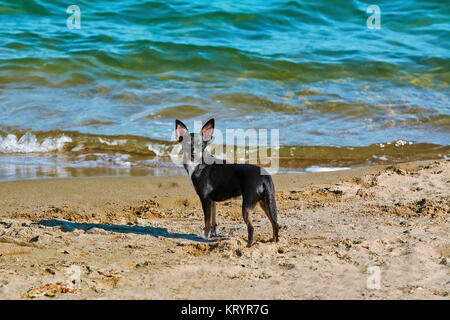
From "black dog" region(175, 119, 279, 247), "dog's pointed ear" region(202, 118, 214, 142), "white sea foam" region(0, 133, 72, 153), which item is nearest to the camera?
"black dog" region(175, 119, 279, 247)

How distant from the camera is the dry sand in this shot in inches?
150

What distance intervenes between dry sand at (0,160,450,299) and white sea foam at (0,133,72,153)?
84.9 inches

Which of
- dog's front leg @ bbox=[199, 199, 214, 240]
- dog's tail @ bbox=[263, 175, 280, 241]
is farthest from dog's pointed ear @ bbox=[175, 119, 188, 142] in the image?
dog's tail @ bbox=[263, 175, 280, 241]

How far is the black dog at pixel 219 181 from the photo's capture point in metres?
4.77

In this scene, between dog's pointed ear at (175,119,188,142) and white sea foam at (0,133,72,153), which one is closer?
dog's pointed ear at (175,119,188,142)

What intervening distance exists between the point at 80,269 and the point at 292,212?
2.61m

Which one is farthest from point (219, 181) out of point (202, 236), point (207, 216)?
point (202, 236)

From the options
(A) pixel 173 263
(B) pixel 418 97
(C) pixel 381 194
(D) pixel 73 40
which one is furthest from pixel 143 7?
(A) pixel 173 263

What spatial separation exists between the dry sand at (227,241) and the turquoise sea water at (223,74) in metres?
1.89

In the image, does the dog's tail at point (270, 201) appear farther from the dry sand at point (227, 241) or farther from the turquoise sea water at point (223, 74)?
the turquoise sea water at point (223, 74)

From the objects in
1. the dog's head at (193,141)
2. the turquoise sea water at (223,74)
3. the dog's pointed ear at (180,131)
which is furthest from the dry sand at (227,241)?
the turquoise sea water at (223,74)

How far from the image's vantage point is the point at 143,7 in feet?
56.9

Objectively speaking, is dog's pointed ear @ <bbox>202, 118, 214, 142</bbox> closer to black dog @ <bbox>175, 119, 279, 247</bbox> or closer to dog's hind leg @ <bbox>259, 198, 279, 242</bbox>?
black dog @ <bbox>175, 119, 279, 247</bbox>

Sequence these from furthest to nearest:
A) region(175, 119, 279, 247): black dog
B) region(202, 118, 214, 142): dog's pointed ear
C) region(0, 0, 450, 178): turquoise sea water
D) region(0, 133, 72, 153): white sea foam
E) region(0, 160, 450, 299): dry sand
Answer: region(0, 0, 450, 178): turquoise sea water → region(0, 133, 72, 153): white sea foam → region(202, 118, 214, 142): dog's pointed ear → region(175, 119, 279, 247): black dog → region(0, 160, 450, 299): dry sand
